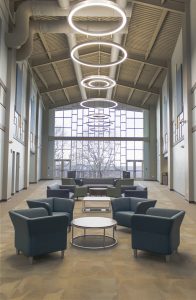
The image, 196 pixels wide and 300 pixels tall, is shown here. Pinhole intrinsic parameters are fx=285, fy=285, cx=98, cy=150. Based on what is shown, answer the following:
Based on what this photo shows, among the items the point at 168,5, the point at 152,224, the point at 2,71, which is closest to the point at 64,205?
the point at 152,224

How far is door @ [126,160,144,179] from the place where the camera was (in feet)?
86.3

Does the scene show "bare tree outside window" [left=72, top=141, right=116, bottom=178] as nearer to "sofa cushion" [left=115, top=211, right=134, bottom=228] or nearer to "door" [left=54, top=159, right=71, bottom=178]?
"door" [left=54, top=159, right=71, bottom=178]

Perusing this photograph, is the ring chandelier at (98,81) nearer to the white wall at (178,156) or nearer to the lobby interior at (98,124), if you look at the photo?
the lobby interior at (98,124)

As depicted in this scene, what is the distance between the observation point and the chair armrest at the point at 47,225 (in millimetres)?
4477

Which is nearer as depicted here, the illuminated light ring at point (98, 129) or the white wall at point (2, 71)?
the white wall at point (2, 71)

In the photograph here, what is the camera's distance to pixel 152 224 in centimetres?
466

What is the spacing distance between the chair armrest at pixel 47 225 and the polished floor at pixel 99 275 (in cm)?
48

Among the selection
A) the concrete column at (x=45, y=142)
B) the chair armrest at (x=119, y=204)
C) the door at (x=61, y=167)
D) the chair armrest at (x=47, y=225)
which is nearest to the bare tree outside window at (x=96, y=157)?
the door at (x=61, y=167)

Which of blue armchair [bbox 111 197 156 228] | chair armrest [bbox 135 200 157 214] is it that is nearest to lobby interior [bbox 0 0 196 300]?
blue armchair [bbox 111 197 156 228]

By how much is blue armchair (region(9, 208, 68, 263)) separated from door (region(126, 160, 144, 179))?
21.8 m

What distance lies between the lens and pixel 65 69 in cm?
A: 1908

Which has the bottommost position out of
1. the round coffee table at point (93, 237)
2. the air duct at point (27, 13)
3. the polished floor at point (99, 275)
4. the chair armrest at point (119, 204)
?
the polished floor at point (99, 275)

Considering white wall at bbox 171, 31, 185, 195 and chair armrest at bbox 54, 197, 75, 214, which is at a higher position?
white wall at bbox 171, 31, 185, 195

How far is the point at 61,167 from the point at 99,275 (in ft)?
73.7
